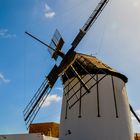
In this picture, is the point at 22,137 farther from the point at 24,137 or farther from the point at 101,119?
the point at 101,119

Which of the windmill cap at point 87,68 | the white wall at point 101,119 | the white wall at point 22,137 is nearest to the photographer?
the white wall at point 101,119

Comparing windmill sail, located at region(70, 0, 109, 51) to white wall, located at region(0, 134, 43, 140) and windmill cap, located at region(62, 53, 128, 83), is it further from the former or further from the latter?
white wall, located at region(0, 134, 43, 140)

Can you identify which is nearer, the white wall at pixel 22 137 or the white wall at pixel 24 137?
the white wall at pixel 24 137

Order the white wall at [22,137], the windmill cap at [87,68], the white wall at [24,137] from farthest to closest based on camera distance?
1. the white wall at [22,137]
2. the white wall at [24,137]
3. the windmill cap at [87,68]

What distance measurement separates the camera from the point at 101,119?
1962 cm

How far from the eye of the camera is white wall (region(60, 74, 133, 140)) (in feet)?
63.6

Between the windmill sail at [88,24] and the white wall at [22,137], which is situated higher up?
the windmill sail at [88,24]

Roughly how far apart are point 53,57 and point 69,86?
3.29 metres

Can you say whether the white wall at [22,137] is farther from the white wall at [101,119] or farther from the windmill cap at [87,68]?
the windmill cap at [87,68]

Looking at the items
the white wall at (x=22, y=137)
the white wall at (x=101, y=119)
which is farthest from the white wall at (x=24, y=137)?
the white wall at (x=101, y=119)

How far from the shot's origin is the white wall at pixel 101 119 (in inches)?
763

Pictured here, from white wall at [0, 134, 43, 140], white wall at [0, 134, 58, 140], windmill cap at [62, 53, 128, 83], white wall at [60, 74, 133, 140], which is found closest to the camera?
white wall at [60, 74, 133, 140]

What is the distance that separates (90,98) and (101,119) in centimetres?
193

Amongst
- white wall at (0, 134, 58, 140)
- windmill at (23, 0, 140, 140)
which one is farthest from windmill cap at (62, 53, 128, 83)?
white wall at (0, 134, 58, 140)
